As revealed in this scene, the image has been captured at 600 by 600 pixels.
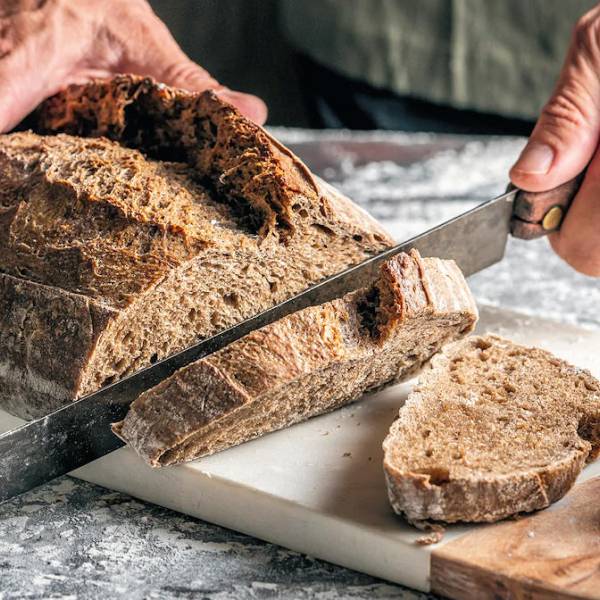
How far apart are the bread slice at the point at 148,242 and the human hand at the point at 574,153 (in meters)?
0.65

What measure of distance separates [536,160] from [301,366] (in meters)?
1.31

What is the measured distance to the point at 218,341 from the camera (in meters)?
2.96

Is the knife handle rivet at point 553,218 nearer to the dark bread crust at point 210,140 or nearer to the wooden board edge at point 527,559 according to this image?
the dark bread crust at point 210,140

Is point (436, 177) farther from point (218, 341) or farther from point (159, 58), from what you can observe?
point (218, 341)

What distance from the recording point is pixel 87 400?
2727 millimetres

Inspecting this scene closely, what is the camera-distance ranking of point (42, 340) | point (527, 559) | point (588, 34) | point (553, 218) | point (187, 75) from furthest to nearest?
1. point (187, 75)
2. point (588, 34)
3. point (553, 218)
4. point (42, 340)
5. point (527, 559)

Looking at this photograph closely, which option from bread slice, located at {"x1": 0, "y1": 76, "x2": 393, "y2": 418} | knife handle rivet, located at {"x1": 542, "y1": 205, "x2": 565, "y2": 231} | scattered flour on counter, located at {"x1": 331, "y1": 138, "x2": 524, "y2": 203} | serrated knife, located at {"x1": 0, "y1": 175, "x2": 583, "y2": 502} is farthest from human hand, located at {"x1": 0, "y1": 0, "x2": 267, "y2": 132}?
scattered flour on counter, located at {"x1": 331, "y1": 138, "x2": 524, "y2": 203}

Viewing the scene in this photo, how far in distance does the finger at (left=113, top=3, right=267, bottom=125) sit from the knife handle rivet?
130cm

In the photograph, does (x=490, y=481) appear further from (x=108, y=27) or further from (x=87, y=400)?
(x=108, y=27)

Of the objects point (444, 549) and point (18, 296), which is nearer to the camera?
point (444, 549)

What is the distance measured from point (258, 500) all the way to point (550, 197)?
5.33 ft

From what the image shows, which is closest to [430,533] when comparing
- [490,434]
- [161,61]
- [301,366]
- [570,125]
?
[490,434]

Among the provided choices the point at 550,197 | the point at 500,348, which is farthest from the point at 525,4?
the point at 500,348

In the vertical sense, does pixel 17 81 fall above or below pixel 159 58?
above
